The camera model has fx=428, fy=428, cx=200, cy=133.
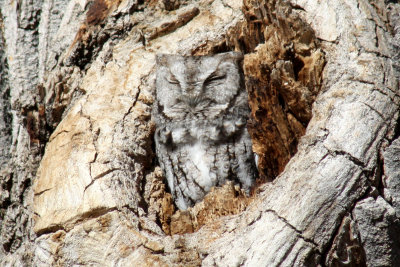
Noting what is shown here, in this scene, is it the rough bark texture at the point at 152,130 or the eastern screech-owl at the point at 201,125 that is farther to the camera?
the eastern screech-owl at the point at 201,125

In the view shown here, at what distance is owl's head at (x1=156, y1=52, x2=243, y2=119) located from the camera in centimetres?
206

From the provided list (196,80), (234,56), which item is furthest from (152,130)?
(234,56)

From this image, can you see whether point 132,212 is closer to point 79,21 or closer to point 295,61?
point 295,61

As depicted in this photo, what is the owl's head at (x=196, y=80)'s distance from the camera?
2.06 metres

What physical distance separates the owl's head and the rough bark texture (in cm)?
7

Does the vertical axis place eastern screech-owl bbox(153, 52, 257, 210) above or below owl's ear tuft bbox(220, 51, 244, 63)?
below

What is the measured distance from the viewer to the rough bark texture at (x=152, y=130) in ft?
4.48

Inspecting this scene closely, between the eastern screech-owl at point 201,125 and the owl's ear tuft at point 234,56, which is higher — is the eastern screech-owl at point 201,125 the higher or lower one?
the lower one

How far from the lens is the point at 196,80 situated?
2.13 m

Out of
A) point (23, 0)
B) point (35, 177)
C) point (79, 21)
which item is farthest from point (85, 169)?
point (23, 0)

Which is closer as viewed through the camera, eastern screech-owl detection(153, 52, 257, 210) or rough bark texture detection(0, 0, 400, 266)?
rough bark texture detection(0, 0, 400, 266)

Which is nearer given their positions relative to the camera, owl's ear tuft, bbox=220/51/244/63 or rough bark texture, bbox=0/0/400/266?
rough bark texture, bbox=0/0/400/266

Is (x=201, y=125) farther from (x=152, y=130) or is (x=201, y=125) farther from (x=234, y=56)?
(x=234, y=56)

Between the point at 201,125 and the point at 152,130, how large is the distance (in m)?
0.25
